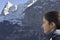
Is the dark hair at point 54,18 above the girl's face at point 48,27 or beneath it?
above

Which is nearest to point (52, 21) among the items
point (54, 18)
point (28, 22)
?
point (54, 18)

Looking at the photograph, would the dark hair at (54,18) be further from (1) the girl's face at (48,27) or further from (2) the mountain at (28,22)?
(2) the mountain at (28,22)

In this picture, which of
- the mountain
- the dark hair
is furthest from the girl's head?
the mountain

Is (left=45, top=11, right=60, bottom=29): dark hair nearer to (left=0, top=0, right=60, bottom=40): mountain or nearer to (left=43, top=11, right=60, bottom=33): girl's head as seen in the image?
(left=43, top=11, right=60, bottom=33): girl's head

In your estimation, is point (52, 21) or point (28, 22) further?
point (28, 22)

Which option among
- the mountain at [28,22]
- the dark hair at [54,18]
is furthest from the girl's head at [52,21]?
the mountain at [28,22]

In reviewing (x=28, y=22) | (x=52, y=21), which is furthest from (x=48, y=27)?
(x=28, y=22)

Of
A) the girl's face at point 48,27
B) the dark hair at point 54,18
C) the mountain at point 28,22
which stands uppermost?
the mountain at point 28,22

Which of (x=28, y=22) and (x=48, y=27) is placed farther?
(x=28, y=22)

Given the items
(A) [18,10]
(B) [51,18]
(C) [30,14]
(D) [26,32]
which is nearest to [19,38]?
(D) [26,32]

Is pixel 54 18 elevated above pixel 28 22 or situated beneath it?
situated beneath

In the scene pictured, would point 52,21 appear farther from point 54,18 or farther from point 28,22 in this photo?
point 28,22

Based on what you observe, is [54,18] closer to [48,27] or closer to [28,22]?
[48,27]

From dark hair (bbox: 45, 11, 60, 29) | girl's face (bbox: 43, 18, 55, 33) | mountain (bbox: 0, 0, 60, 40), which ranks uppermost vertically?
mountain (bbox: 0, 0, 60, 40)
